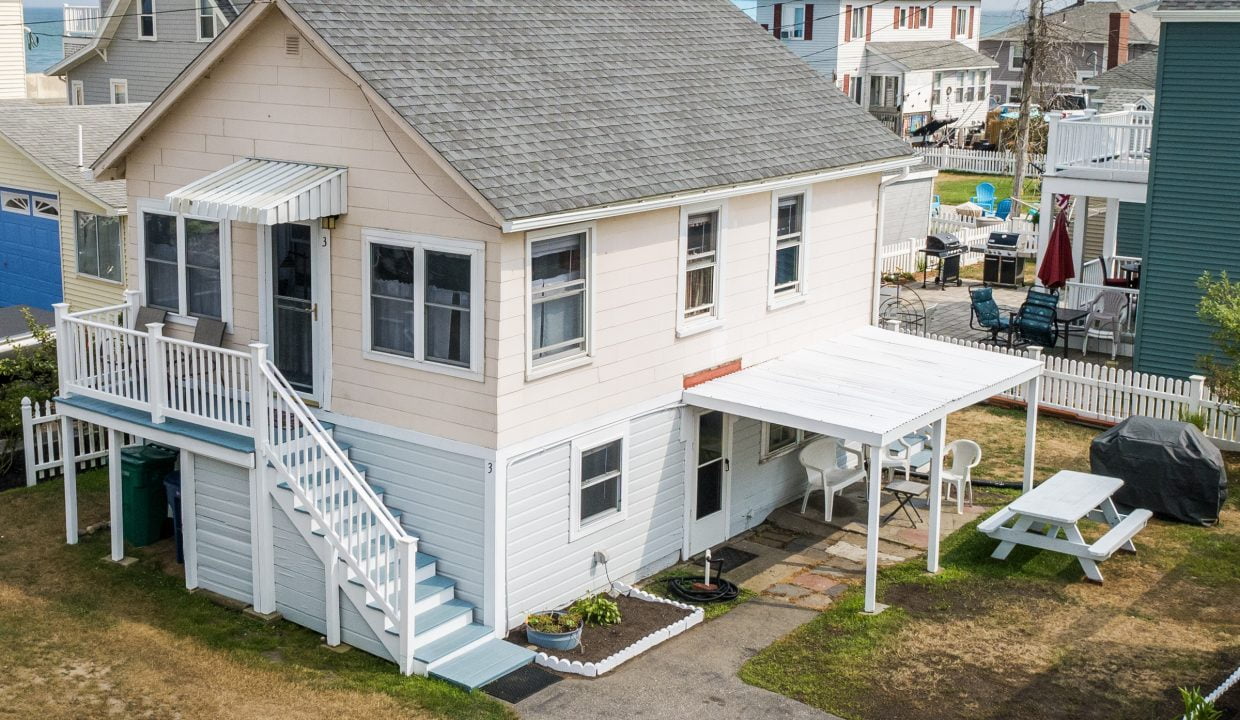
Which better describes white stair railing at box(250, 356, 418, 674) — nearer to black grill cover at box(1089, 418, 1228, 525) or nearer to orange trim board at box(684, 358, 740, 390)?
orange trim board at box(684, 358, 740, 390)

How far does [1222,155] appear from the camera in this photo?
73.2 ft

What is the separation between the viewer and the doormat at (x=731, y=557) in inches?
658

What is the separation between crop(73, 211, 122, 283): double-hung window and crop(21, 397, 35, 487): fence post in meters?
6.57

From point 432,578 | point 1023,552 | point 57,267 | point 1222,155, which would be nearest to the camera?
point 432,578

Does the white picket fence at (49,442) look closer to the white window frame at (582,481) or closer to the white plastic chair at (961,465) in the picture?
the white window frame at (582,481)

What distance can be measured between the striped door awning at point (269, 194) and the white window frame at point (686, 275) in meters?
3.89

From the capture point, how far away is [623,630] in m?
14.6

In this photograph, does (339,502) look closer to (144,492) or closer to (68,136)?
(144,492)

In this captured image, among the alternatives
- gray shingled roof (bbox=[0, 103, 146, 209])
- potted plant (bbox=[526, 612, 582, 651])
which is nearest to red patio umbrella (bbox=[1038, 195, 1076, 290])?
potted plant (bbox=[526, 612, 582, 651])

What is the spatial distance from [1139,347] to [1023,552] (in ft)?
26.7

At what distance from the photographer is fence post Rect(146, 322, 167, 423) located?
15.2 metres

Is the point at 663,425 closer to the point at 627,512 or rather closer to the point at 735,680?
the point at 627,512

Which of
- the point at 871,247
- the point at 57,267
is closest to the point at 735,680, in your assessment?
the point at 871,247

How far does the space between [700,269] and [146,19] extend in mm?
25367
